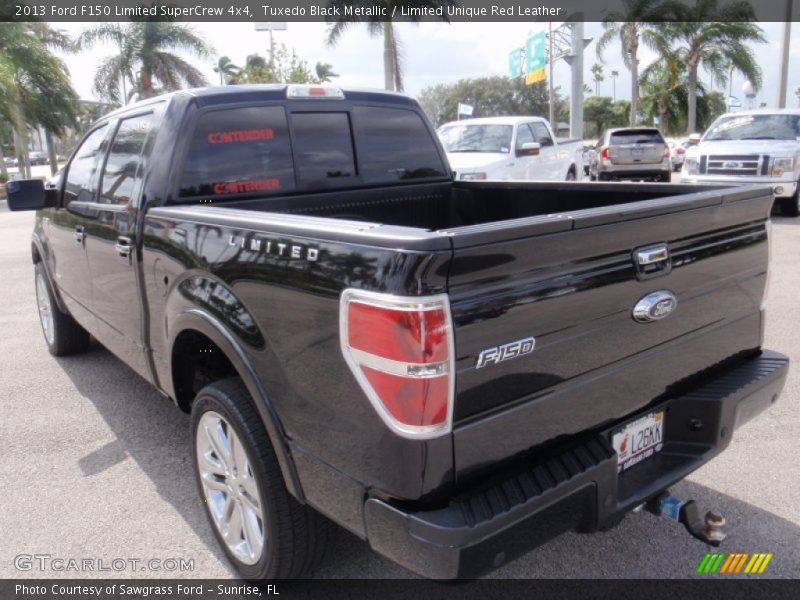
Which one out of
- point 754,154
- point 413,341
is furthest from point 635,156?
point 413,341

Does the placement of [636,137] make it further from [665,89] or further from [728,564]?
[665,89]

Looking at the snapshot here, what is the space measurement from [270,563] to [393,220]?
211cm

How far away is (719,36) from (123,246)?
122 ft

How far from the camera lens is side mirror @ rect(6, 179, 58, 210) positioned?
4102 mm

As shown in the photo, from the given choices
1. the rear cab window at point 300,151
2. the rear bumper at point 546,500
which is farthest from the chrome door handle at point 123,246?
the rear bumper at point 546,500

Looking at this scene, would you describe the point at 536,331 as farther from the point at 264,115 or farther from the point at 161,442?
the point at 161,442

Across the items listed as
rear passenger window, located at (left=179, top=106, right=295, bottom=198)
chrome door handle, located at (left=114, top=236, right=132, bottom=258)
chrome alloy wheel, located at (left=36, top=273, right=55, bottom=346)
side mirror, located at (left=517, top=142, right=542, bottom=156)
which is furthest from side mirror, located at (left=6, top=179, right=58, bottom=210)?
side mirror, located at (left=517, top=142, right=542, bottom=156)

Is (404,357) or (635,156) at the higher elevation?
(404,357)

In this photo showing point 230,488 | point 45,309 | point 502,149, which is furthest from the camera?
point 502,149

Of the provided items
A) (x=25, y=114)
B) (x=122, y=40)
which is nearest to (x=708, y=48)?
(x=122, y=40)

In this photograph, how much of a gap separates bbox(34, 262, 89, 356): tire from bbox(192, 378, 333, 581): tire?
123 inches

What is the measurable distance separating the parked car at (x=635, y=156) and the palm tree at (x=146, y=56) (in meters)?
21.6

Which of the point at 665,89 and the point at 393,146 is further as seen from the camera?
the point at 665,89

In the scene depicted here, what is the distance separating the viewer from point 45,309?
18.9ft
